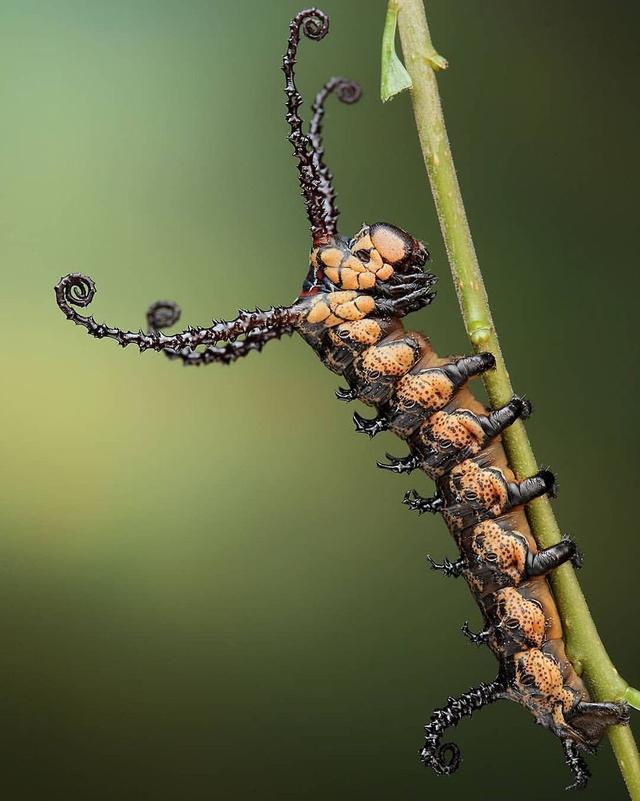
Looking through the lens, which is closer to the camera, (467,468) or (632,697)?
(632,697)

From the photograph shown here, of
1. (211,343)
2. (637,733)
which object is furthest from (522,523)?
(637,733)

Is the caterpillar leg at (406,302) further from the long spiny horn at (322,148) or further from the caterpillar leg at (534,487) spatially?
the caterpillar leg at (534,487)

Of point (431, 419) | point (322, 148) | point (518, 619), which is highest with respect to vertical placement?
point (322, 148)

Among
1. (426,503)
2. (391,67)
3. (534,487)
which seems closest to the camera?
(391,67)

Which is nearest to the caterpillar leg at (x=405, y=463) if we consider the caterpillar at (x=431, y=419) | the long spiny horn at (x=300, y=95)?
the caterpillar at (x=431, y=419)

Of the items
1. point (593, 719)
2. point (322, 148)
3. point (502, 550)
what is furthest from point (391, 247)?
point (593, 719)

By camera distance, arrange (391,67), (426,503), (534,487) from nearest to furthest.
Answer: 1. (391,67)
2. (534,487)
3. (426,503)

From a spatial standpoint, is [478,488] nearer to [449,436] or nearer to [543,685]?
[449,436]

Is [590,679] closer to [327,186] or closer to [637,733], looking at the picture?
[327,186]

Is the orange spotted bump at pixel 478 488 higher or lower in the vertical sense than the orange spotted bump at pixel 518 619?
higher
